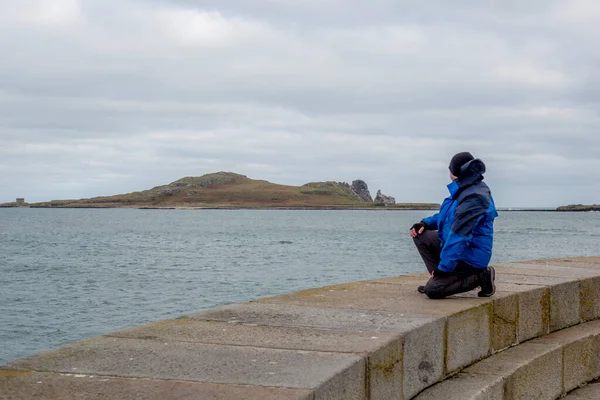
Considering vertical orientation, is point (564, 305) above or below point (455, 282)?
below

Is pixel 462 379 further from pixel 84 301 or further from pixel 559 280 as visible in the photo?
pixel 84 301

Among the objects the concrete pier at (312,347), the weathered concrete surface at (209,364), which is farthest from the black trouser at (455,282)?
the weathered concrete surface at (209,364)

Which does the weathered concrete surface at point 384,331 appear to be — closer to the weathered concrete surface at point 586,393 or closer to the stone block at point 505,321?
the stone block at point 505,321

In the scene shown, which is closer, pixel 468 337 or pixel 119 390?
pixel 119 390

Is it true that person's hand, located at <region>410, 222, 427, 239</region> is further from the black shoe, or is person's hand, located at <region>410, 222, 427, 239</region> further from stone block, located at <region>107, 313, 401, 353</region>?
stone block, located at <region>107, 313, 401, 353</region>

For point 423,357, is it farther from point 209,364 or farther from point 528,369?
point 209,364

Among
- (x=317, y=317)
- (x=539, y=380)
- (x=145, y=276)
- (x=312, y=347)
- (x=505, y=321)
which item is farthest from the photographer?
(x=145, y=276)

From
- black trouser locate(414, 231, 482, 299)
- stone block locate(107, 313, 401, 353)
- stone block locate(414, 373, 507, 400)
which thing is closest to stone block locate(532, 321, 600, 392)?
black trouser locate(414, 231, 482, 299)

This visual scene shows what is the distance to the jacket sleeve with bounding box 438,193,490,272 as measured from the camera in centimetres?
578

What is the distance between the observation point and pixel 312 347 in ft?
13.5

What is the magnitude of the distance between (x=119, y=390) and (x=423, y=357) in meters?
2.04

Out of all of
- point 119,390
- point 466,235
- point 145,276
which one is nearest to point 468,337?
point 466,235

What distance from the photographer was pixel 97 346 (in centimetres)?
407

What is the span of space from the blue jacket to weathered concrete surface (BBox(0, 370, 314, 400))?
3007 mm
